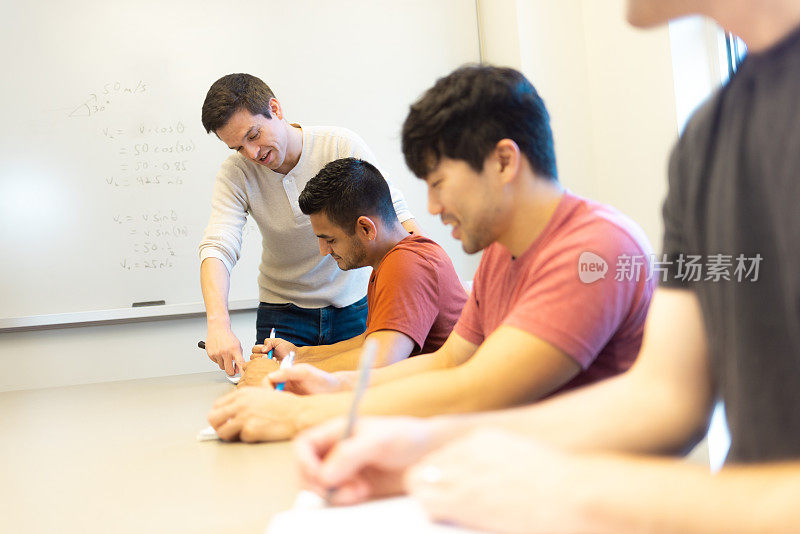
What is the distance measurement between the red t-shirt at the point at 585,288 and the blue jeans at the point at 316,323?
3.97ft

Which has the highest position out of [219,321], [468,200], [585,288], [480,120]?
[480,120]

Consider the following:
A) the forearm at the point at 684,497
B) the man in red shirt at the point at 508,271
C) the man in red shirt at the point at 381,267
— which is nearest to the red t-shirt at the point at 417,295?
the man in red shirt at the point at 381,267

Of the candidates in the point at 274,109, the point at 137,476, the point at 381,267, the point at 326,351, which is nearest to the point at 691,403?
the point at 137,476

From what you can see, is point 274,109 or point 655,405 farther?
point 274,109

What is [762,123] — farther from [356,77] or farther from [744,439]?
[356,77]

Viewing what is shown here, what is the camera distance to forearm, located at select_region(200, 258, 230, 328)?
1.87 m

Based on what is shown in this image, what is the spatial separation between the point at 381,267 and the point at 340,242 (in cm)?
21

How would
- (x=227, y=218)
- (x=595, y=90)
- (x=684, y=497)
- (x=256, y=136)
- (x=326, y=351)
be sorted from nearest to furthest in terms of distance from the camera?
(x=684, y=497)
(x=326, y=351)
(x=256, y=136)
(x=227, y=218)
(x=595, y=90)

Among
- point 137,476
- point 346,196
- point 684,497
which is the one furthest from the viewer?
point 346,196

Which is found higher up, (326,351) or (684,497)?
(684,497)

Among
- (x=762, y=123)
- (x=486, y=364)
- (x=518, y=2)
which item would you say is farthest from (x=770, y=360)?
(x=518, y=2)

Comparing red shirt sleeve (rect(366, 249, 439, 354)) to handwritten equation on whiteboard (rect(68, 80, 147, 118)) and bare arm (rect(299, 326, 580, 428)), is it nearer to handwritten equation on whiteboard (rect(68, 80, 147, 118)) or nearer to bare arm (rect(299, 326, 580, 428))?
bare arm (rect(299, 326, 580, 428))

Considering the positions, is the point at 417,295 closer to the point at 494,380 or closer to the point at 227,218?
the point at 494,380

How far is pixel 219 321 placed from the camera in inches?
73.0
